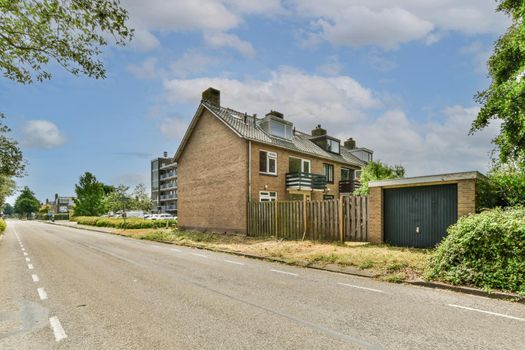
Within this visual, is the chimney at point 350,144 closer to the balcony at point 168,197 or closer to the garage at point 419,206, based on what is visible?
the garage at point 419,206

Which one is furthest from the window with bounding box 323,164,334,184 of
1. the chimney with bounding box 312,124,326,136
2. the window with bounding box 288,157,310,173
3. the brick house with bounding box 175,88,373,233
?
the chimney with bounding box 312,124,326,136

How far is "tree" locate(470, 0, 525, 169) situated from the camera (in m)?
13.5

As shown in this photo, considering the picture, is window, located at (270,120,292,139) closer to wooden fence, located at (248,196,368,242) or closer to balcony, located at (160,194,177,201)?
wooden fence, located at (248,196,368,242)

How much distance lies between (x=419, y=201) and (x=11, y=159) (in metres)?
20.8

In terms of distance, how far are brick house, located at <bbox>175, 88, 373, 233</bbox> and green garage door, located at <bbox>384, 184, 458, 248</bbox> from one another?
934 centimetres

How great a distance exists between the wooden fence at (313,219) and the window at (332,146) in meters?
14.1

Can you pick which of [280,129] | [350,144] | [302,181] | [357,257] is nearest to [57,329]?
[357,257]

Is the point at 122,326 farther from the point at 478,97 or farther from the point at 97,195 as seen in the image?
the point at 97,195

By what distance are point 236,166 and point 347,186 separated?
1281 centimetres

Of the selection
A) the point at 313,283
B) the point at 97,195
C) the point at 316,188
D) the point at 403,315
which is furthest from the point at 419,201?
the point at 97,195

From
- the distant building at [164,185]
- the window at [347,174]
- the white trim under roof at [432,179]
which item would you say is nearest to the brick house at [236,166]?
the window at [347,174]

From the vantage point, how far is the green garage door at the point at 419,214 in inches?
463

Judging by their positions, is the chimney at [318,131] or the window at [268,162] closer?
the window at [268,162]

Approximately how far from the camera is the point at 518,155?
50.9ft
